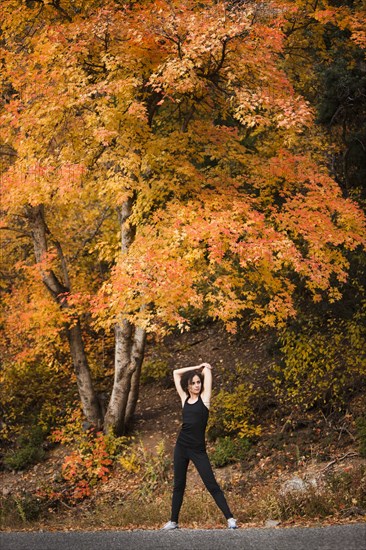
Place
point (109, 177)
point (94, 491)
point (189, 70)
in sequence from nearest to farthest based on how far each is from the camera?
point (189, 70)
point (109, 177)
point (94, 491)

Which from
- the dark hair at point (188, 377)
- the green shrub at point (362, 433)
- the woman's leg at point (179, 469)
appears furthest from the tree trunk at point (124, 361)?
the woman's leg at point (179, 469)

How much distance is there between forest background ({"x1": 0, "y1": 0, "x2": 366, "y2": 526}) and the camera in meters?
10.7

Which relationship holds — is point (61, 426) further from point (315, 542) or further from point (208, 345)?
point (315, 542)

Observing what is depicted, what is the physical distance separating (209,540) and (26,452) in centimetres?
965

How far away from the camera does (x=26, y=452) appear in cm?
1528

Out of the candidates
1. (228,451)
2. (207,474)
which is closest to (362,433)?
(228,451)

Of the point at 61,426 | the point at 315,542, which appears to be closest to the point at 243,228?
the point at 315,542

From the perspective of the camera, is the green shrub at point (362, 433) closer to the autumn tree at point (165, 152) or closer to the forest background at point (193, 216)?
the forest background at point (193, 216)

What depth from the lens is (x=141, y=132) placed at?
11703 millimetres

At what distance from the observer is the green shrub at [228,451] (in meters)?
12.9

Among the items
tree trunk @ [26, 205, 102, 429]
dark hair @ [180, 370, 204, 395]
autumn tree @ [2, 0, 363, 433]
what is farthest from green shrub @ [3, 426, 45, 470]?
dark hair @ [180, 370, 204, 395]

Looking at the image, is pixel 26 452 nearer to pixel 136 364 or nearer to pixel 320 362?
pixel 136 364

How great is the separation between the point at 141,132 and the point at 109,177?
3.40 feet

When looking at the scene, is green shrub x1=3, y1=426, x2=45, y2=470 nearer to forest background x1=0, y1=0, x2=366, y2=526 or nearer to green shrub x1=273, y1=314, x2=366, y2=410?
forest background x1=0, y1=0, x2=366, y2=526
